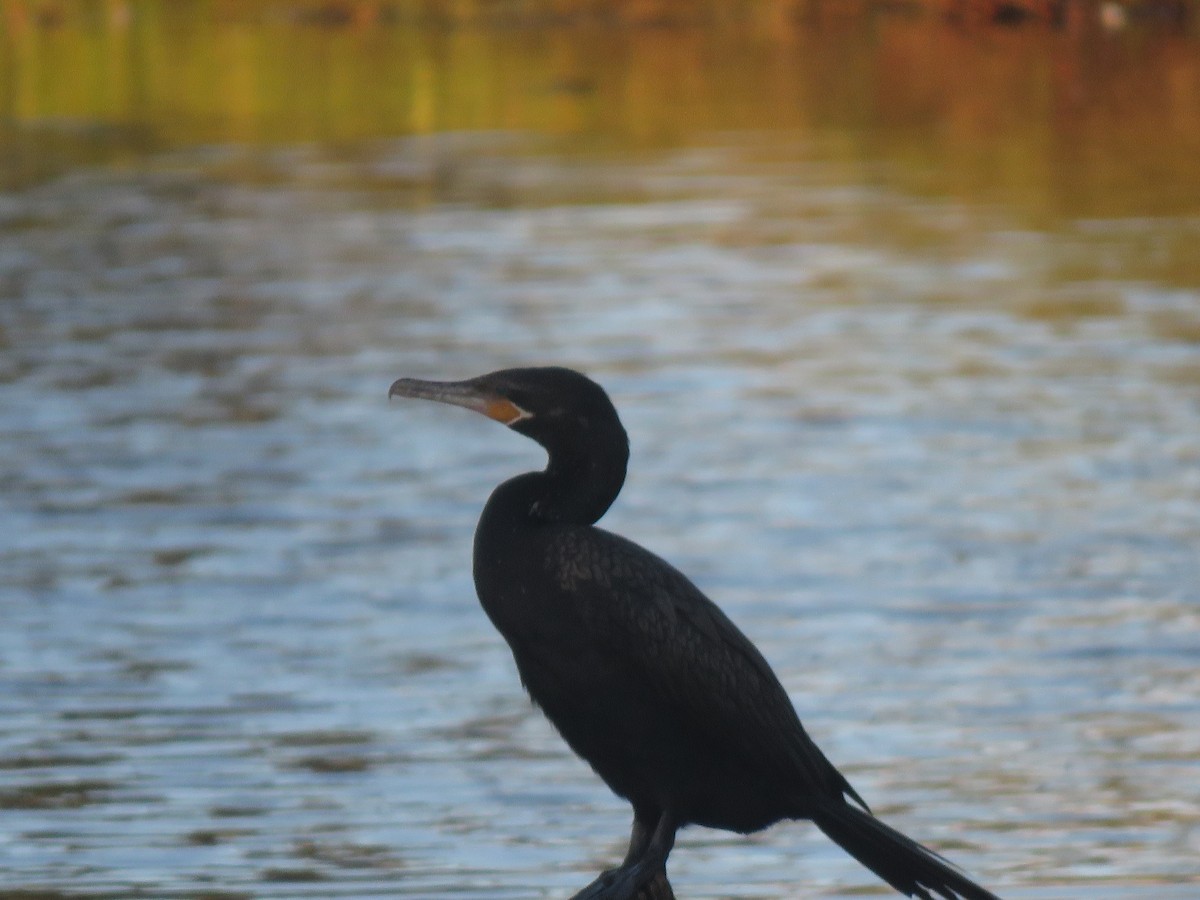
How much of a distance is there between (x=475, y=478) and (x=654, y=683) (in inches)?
254

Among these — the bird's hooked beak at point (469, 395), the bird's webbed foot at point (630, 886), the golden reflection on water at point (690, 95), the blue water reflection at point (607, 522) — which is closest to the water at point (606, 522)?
the blue water reflection at point (607, 522)

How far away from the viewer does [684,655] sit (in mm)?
4371

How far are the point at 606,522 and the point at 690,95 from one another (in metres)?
18.6

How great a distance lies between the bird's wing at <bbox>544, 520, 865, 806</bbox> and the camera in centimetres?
434

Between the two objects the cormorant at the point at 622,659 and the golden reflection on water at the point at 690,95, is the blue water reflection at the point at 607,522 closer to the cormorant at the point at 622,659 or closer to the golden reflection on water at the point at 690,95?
the cormorant at the point at 622,659

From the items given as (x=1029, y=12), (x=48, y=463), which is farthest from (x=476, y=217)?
(x=1029, y=12)

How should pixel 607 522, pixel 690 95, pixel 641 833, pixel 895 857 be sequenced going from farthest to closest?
1. pixel 690 95
2. pixel 607 522
3. pixel 641 833
4. pixel 895 857

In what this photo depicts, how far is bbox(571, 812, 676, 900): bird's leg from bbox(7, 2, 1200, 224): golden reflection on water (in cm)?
1453

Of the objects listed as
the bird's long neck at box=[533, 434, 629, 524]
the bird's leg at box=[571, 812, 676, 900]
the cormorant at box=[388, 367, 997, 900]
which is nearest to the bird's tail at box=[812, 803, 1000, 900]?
the cormorant at box=[388, 367, 997, 900]

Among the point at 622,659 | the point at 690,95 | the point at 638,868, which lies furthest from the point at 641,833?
the point at 690,95

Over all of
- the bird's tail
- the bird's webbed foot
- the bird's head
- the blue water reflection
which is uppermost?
the bird's head

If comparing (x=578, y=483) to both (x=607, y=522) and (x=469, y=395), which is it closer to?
(x=469, y=395)

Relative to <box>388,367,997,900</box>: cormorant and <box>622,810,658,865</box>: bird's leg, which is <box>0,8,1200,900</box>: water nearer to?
<box>622,810,658,865</box>: bird's leg

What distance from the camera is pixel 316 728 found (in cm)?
746
